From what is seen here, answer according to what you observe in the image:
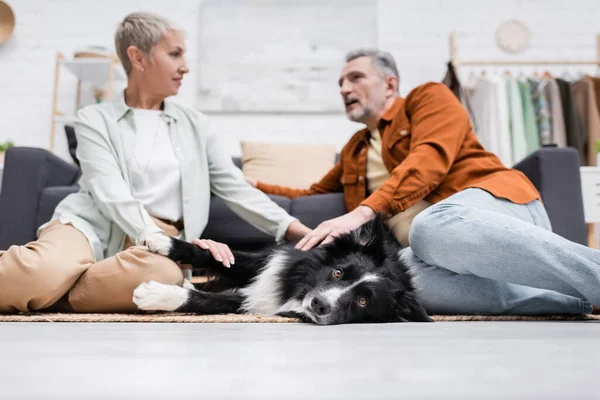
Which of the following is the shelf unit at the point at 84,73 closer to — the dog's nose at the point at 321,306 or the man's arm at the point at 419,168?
the man's arm at the point at 419,168

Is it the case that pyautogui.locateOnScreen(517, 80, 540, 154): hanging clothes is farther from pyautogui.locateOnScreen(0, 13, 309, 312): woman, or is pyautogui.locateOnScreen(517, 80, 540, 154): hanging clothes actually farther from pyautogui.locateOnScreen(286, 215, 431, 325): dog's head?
pyautogui.locateOnScreen(286, 215, 431, 325): dog's head

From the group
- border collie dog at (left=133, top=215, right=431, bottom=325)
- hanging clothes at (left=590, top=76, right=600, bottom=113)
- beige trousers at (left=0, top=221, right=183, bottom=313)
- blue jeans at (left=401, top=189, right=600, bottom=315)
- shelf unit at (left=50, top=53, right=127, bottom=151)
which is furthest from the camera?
shelf unit at (left=50, top=53, right=127, bottom=151)

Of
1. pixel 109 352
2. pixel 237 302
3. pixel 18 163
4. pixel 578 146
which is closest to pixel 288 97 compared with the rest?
pixel 578 146

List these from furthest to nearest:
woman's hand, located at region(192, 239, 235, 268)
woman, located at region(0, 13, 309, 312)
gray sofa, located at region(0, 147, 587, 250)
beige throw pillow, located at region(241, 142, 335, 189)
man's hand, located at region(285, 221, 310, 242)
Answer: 1. beige throw pillow, located at region(241, 142, 335, 189)
2. gray sofa, located at region(0, 147, 587, 250)
3. man's hand, located at region(285, 221, 310, 242)
4. woman's hand, located at region(192, 239, 235, 268)
5. woman, located at region(0, 13, 309, 312)

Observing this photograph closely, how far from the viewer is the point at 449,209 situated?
1.41m

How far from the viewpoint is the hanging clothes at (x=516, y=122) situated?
13.5ft

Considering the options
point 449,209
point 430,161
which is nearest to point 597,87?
point 430,161

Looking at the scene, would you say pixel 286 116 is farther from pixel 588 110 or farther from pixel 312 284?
pixel 312 284

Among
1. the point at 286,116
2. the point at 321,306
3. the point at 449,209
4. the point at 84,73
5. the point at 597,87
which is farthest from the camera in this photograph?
the point at 286,116

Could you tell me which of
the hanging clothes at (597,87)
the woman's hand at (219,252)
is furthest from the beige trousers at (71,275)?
the hanging clothes at (597,87)

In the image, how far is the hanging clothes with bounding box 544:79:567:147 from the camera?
4125 mm

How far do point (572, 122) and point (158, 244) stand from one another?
144 inches

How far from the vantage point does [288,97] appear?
190 inches

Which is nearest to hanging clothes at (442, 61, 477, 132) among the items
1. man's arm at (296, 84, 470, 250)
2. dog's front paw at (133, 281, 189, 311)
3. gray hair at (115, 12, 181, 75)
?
man's arm at (296, 84, 470, 250)
